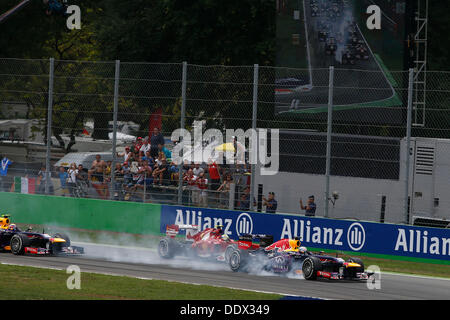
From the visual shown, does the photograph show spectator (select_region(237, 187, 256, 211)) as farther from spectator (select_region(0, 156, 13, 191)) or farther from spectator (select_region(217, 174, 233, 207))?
spectator (select_region(0, 156, 13, 191))

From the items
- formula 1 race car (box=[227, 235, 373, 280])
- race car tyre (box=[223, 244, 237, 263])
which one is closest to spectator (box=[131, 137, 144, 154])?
race car tyre (box=[223, 244, 237, 263])

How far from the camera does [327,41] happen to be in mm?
23438

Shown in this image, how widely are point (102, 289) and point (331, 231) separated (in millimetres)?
7532

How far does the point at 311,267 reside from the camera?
16.9 metres

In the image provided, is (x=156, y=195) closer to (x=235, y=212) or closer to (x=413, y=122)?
(x=235, y=212)

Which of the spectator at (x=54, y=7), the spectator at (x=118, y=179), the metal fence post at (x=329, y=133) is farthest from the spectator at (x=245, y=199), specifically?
the spectator at (x=54, y=7)

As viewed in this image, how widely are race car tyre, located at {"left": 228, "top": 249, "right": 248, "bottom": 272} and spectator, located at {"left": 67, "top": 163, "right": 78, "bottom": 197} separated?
307 inches

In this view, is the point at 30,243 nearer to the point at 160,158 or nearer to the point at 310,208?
the point at 160,158

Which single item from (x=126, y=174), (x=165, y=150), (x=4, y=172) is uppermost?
(x=165, y=150)

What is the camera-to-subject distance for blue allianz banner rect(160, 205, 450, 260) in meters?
19.9

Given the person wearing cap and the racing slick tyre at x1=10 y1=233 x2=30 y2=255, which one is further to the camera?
the person wearing cap

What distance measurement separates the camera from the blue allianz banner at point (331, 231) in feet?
65.2

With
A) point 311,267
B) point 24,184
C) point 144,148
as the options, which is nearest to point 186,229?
point 311,267
